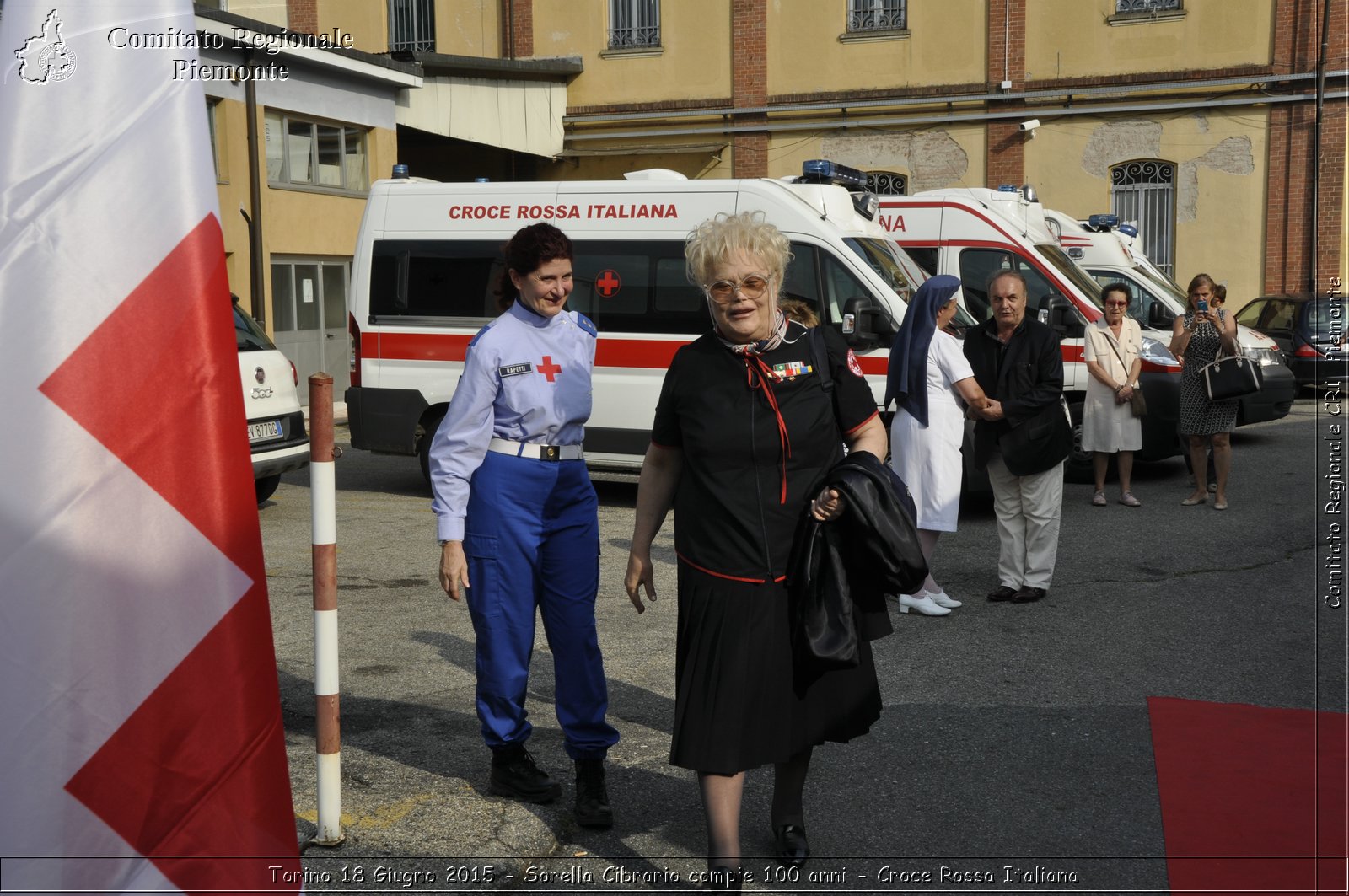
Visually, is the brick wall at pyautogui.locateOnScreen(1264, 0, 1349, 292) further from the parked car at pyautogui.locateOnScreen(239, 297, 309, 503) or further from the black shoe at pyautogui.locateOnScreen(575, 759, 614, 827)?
the black shoe at pyautogui.locateOnScreen(575, 759, 614, 827)

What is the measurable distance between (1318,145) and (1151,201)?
108 inches

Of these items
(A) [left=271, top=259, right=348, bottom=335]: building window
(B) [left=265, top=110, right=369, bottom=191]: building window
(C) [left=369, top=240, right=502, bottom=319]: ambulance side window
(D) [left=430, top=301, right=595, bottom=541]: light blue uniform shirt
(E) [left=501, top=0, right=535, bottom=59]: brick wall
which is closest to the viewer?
(D) [left=430, top=301, right=595, bottom=541]: light blue uniform shirt

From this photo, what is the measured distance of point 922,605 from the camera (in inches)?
280

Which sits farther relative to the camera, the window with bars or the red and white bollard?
the window with bars

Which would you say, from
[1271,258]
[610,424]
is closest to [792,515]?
[610,424]

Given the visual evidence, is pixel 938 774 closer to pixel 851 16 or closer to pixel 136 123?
pixel 136 123

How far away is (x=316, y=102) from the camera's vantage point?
1880cm

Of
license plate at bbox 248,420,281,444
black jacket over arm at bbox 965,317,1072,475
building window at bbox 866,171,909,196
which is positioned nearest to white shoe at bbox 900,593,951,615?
black jacket over arm at bbox 965,317,1072,475

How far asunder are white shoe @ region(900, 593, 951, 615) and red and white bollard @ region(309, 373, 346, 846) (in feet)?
12.8

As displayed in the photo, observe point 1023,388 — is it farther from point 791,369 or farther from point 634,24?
point 634,24

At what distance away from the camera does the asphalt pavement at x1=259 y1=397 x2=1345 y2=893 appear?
3.95 metres

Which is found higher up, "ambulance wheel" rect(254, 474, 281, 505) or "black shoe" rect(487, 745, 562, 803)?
"black shoe" rect(487, 745, 562, 803)

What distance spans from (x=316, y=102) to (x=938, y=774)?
16.6 meters

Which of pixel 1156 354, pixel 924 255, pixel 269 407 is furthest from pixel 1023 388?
pixel 924 255
